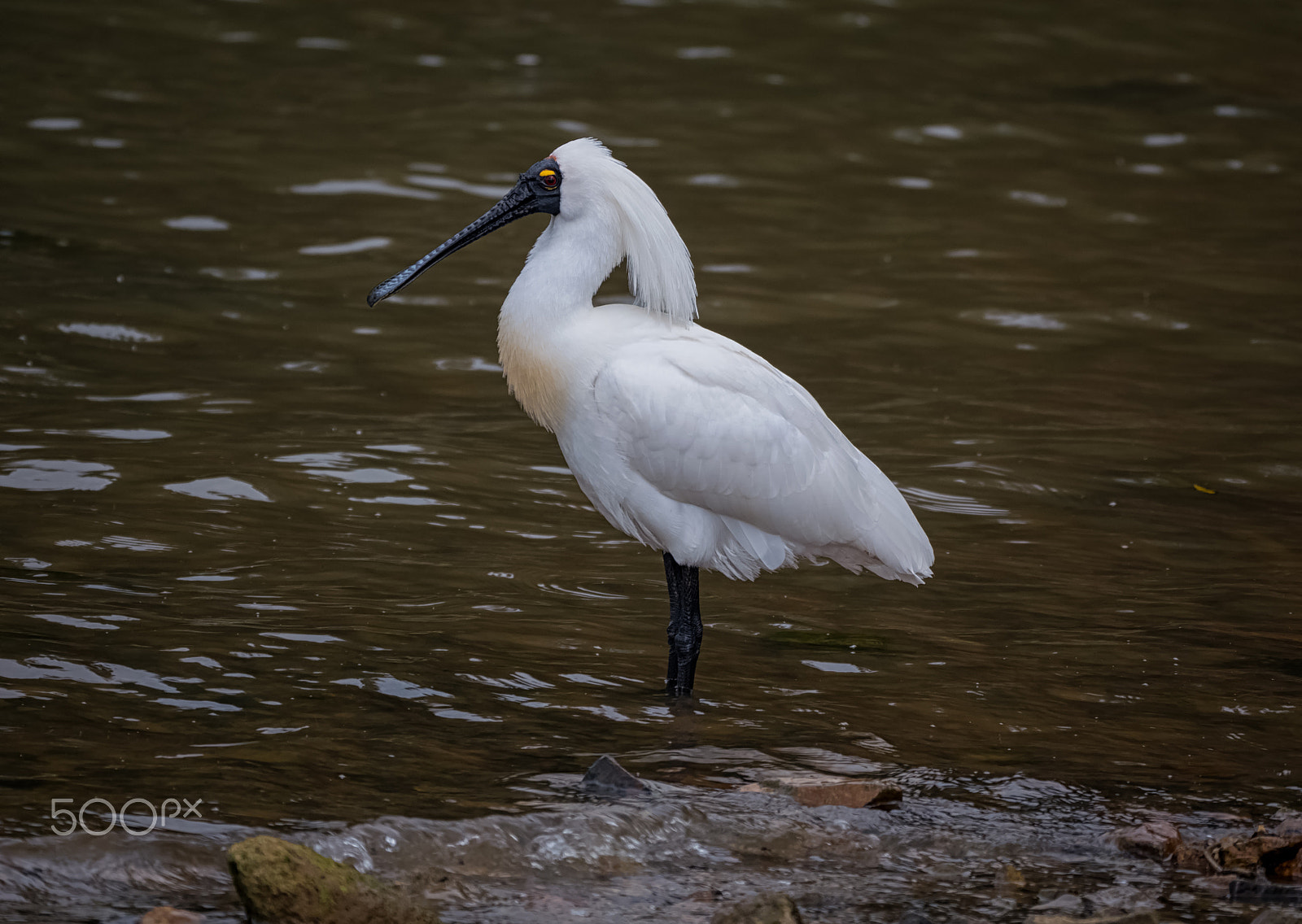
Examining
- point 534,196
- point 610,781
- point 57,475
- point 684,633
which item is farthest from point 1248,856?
point 57,475

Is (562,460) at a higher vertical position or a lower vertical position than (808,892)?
higher

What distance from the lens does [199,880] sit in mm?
5289

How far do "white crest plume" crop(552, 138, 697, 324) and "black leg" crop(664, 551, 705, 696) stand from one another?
1201 mm

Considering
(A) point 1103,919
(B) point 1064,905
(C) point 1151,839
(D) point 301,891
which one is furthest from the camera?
(C) point 1151,839

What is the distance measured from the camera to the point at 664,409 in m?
7.18

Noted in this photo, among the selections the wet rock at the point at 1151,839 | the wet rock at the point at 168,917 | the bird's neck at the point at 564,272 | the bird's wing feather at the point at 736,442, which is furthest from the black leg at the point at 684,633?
the wet rock at the point at 168,917

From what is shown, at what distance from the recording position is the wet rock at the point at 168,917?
488 cm

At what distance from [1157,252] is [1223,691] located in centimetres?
851

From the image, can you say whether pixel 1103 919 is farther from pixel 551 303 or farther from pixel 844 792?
pixel 551 303

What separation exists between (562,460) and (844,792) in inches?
197

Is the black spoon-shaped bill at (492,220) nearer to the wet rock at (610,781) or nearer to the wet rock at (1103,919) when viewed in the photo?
the wet rock at (610,781)

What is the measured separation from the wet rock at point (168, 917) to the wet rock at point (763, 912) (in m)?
1.55

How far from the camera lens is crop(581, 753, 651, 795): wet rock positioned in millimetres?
6008

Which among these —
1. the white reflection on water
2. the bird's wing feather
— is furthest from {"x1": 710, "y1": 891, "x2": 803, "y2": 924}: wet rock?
the white reflection on water
